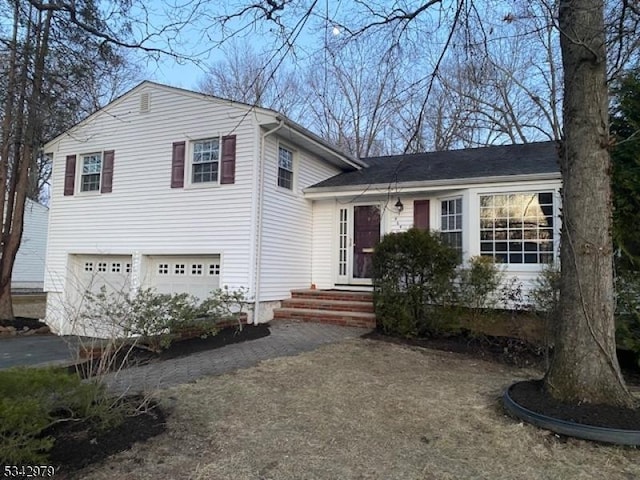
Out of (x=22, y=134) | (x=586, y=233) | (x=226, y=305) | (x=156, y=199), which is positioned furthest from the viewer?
(x=156, y=199)

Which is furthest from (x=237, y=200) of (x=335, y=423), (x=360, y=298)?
(x=335, y=423)

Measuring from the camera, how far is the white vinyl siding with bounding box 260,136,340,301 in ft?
31.7

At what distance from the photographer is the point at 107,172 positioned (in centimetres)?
1155

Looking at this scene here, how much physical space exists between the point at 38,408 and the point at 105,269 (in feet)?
32.5

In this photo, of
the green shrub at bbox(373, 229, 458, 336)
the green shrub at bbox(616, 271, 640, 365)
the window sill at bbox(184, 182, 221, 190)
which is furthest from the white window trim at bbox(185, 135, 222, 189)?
the green shrub at bbox(616, 271, 640, 365)

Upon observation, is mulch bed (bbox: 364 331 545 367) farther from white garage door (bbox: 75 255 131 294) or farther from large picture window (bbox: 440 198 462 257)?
white garage door (bbox: 75 255 131 294)

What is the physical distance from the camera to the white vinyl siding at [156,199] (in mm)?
9547

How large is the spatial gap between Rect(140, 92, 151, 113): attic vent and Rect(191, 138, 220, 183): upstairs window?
1939mm

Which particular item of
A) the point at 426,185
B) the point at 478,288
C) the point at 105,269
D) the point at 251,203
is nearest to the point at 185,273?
the point at 251,203

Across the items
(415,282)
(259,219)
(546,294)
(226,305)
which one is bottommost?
(226,305)

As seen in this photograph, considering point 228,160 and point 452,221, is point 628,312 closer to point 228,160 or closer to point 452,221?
point 452,221

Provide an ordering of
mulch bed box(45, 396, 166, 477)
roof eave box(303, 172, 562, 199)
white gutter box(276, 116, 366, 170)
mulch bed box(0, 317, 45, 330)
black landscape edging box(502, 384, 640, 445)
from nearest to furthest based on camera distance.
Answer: mulch bed box(45, 396, 166, 477)
black landscape edging box(502, 384, 640, 445)
roof eave box(303, 172, 562, 199)
white gutter box(276, 116, 366, 170)
mulch bed box(0, 317, 45, 330)

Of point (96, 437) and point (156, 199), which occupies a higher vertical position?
point (156, 199)

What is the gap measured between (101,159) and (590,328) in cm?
1176
